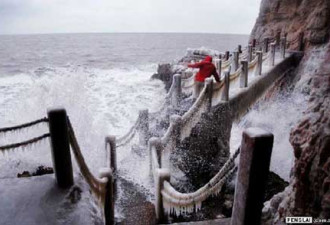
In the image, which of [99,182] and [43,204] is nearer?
[43,204]

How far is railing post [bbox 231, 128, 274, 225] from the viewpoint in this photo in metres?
2.54

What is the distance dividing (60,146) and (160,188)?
275cm

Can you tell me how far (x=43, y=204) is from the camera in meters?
3.67

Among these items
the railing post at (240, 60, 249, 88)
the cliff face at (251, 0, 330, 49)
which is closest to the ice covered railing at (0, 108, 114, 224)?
the railing post at (240, 60, 249, 88)

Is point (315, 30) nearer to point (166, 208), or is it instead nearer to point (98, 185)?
point (166, 208)

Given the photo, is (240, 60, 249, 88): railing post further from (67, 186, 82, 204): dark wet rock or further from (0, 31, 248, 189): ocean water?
(67, 186, 82, 204): dark wet rock

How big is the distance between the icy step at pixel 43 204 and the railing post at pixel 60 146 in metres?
0.17

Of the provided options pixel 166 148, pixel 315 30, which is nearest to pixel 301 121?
pixel 166 148

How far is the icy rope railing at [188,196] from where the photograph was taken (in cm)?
533

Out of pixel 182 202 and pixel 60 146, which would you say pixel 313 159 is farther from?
pixel 60 146

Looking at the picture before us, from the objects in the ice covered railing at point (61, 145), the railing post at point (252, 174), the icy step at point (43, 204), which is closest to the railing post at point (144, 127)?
the ice covered railing at point (61, 145)

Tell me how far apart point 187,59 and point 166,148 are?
21136 millimetres

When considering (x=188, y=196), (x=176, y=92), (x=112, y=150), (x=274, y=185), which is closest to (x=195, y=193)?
(x=188, y=196)

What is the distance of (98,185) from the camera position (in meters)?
4.41
